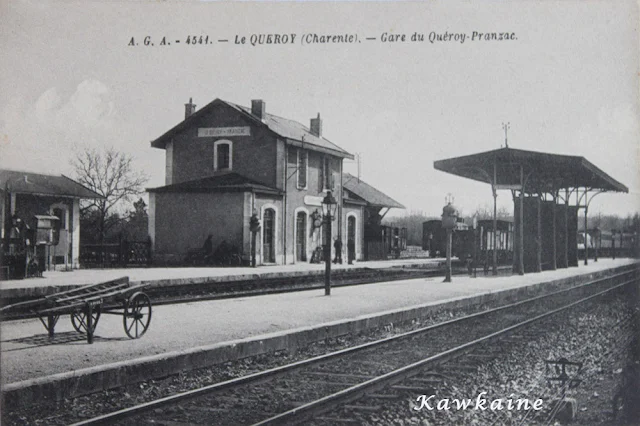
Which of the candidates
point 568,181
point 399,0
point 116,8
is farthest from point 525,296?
point 116,8

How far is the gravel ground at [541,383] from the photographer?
5863 mm

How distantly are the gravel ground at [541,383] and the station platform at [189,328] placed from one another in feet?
5.09

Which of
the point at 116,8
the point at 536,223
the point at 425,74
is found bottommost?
the point at 536,223

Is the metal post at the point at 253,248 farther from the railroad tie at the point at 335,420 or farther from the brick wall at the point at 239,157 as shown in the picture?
the railroad tie at the point at 335,420

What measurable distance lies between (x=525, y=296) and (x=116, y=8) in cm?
1258

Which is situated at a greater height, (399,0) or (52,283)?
(399,0)

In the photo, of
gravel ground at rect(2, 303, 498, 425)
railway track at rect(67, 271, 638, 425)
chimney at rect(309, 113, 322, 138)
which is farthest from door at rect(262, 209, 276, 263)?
gravel ground at rect(2, 303, 498, 425)

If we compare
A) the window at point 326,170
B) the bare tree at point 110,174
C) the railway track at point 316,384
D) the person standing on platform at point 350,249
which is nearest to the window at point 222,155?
the window at point 326,170

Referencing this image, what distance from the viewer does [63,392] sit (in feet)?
18.8

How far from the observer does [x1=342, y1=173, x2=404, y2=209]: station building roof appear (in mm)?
34656

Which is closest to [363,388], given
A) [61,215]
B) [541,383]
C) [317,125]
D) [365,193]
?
[541,383]

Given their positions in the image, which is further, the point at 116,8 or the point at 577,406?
the point at 116,8

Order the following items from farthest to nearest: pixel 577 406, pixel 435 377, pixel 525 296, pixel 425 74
A: pixel 525 296 < pixel 425 74 < pixel 435 377 < pixel 577 406

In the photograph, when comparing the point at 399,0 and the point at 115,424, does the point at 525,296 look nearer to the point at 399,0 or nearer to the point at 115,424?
the point at 399,0
